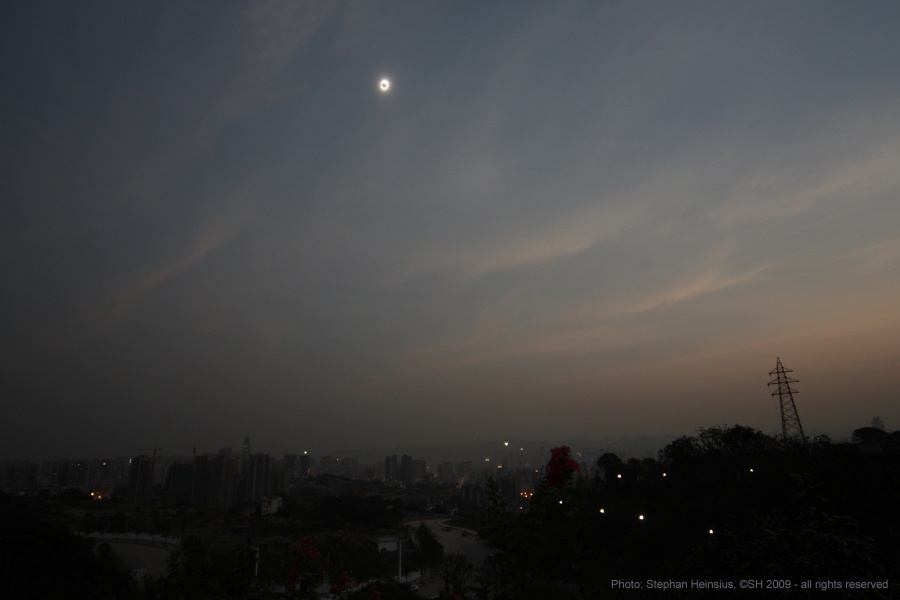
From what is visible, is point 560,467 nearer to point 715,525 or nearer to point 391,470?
point 715,525

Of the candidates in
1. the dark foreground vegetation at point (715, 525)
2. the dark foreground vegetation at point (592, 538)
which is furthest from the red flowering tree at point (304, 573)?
the dark foreground vegetation at point (715, 525)

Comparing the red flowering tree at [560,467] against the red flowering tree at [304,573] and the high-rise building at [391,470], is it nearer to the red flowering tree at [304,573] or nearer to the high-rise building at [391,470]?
the red flowering tree at [304,573]

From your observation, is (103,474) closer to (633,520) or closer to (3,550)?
(3,550)

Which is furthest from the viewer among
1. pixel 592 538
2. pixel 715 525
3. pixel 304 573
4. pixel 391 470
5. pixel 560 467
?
pixel 391 470

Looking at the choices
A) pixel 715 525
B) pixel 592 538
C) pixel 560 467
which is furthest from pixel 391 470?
pixel 560 467

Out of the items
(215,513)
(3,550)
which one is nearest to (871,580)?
(3,550)
